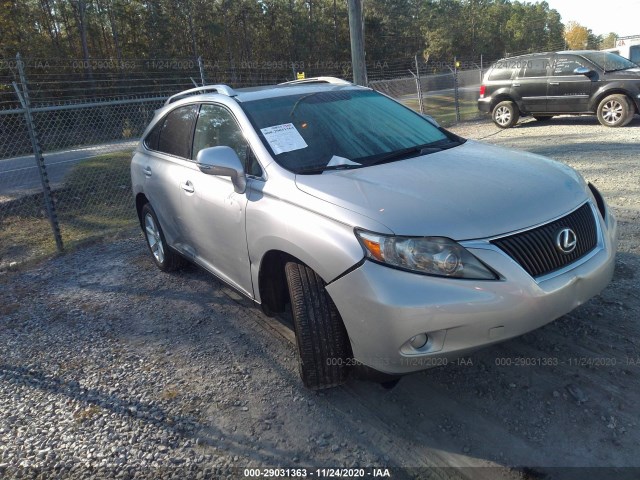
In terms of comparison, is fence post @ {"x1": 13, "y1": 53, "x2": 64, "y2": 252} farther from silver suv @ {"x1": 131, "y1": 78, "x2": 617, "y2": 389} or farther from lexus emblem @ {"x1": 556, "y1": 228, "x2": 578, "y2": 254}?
lexus emblem @ {"x1": 556, "y1": 228, "x2": 578, "y2": 254}

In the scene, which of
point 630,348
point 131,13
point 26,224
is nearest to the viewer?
point 630,348

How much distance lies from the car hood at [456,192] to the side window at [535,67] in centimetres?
991

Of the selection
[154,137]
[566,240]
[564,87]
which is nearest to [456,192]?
[566,240]

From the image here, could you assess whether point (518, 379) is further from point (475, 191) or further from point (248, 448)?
point (248, 448)

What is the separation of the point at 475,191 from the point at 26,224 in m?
7.83

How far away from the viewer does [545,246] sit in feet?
8.63

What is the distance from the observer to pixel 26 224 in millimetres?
8352

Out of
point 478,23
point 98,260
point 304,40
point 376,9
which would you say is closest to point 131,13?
point 304,40

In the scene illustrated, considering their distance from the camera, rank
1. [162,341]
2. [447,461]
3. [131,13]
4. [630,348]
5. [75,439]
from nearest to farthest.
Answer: [447,461] → [75,439] → [630,348] → [162,341] → [131,13]

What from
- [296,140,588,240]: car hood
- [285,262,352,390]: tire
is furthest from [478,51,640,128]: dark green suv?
[285,262,352,390]: tire

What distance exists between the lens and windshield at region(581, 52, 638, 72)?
444 inches

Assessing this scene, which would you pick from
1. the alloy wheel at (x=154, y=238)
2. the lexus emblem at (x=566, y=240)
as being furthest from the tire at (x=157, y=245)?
the lexus emblem at (x=566, y=240)

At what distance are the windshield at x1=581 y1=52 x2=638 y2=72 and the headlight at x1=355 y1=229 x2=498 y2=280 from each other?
10857 millimetres

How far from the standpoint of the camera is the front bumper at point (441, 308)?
242 cm
